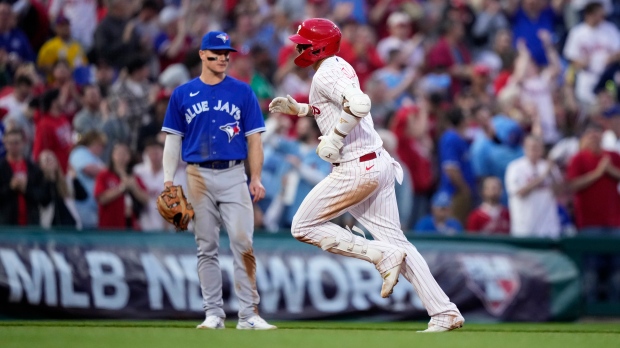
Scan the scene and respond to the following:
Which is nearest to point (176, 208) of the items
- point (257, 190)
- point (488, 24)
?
point (257, 190)

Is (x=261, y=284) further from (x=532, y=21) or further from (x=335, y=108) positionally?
(x=532, y=21)

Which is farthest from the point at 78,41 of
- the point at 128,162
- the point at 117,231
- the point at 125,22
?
the point at 117,231

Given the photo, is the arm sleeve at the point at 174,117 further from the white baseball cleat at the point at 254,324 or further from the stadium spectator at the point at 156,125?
the stadium spectator at the point at 156,125

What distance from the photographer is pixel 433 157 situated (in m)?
15.0

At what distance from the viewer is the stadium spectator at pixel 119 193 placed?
12219mm

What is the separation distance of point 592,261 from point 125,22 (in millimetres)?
6998

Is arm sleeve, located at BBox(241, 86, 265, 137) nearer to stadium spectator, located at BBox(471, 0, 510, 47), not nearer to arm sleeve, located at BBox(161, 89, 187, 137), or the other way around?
arm sleeve, located at BBox(161, 89, 187, 137)

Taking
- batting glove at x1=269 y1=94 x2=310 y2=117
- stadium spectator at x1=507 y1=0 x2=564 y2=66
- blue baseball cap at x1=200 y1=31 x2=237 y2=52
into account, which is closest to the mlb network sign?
blue baseball cap at x1=200 y1=31 x2=237 y2=52

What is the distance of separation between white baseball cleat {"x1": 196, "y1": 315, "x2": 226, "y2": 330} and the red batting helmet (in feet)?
7.39

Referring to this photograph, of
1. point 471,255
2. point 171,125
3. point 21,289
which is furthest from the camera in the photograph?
point 471,255

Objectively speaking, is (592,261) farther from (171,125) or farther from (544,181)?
(171,125)

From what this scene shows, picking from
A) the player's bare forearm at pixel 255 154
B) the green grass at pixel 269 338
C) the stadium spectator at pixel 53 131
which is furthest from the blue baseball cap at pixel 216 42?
the stadium spectator at pixel 53 131

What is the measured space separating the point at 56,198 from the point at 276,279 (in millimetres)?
2565

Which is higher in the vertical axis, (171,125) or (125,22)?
(125,22)
